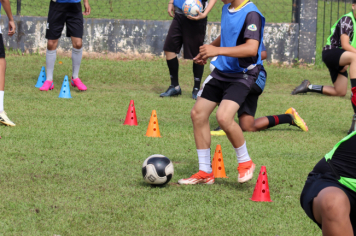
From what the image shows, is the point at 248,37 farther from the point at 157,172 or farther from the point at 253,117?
the point at 253,117

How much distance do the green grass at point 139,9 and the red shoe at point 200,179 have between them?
339 inches

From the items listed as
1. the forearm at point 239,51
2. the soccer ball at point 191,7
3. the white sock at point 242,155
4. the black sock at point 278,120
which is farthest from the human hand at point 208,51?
the soccer ball at point 191,7

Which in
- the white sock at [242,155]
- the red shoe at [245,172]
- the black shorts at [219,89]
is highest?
the black shorts at [219,89]

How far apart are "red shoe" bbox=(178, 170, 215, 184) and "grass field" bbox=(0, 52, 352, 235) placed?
70 millimetres

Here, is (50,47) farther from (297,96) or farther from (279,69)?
(279,69)

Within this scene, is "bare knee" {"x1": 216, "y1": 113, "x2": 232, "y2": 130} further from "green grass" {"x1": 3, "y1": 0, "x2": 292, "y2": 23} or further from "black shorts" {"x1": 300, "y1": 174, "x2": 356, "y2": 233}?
"green grass" {"x1": 3, "y1": 0, "x2": 292, "y2": 23}

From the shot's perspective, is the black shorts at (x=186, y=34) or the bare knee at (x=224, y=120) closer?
the bare knee at (x=224, y=120)

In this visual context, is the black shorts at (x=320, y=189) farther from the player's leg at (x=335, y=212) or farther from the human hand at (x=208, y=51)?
the human hand at (x=208, y=51)

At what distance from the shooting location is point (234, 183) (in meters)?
4.11

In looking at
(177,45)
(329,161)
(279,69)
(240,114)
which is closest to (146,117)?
(240,114)

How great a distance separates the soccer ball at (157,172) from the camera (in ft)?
12.4

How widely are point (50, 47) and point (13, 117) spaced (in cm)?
256

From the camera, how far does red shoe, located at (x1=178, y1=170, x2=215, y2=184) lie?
13.1 feet

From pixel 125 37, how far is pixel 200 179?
8.22 m
